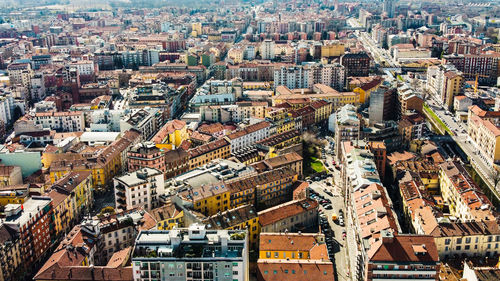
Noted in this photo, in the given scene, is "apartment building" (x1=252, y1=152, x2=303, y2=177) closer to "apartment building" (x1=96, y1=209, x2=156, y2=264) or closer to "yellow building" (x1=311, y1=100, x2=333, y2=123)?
"apartment building" (x1=96, y1=209, x2=156, y2=264)

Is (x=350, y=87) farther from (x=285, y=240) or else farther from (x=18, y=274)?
(x=18, y=274)

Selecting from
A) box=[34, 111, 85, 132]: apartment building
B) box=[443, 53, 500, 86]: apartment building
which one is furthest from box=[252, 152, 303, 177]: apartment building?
box=[443, 53, 500, 86]: apartment building

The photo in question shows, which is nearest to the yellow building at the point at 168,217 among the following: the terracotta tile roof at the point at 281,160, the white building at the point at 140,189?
the white building at the point at 140,189

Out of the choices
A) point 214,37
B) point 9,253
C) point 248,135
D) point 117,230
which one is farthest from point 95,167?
point 214,37

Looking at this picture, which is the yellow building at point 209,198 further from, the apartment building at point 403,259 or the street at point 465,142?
the street at point 465,142

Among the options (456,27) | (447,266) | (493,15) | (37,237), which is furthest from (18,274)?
(493,15)
